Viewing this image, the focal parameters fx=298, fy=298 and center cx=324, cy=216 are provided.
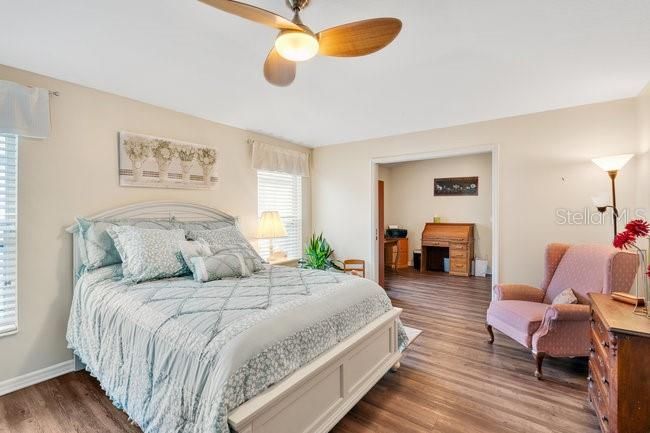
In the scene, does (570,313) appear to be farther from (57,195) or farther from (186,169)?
(57,195)

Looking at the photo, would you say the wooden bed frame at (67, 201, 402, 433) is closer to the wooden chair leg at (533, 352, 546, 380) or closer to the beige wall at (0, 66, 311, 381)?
the beige wall at (0, 66, 311, 381)

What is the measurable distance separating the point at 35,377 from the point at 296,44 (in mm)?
3133

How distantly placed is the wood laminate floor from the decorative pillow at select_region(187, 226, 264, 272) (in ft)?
4.44

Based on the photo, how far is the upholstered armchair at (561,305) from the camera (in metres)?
2.27

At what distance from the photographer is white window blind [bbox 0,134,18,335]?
2.24m

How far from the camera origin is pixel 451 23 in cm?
178

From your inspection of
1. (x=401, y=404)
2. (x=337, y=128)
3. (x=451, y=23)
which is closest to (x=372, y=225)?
(x=337, y=128)

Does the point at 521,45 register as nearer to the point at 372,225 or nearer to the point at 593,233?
the point at 593,233

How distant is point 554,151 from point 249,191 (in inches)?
143

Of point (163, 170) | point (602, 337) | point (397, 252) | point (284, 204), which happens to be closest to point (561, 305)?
point (602, 337)

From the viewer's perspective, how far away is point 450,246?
618 centimetres

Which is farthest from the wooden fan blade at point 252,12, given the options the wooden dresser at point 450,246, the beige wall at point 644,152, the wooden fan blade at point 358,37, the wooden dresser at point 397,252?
the wooden dresser at point 450,246

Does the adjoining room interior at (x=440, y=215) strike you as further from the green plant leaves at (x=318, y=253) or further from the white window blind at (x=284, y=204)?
the white window blind at (x=284, y=204)

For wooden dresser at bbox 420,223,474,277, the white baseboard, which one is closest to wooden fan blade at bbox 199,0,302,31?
the white baseboard
